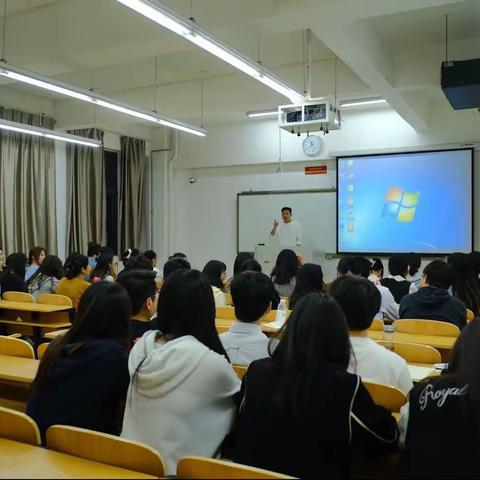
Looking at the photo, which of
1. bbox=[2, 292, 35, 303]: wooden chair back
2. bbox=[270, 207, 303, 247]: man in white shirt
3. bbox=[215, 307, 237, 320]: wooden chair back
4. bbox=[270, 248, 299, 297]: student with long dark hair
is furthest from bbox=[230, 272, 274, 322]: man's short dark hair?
bbox=[270, 207, 303, 247]: man in white shirt

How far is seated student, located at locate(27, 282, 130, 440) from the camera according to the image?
1955 millimetres

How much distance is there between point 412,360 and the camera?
115 inches

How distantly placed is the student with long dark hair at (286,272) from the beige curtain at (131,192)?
5.63m

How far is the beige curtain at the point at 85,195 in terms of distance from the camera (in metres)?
9.15

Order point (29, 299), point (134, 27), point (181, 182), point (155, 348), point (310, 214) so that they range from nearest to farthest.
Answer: point (155, 348)
point (134, 27)
point (29, 299)
point (310, 214)
point (181, 182)

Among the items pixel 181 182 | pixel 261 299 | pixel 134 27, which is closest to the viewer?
pixel 261 299

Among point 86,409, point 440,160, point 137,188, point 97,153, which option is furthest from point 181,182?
point 86,409

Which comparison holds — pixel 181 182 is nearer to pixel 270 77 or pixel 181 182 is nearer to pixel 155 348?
pixel 270 77

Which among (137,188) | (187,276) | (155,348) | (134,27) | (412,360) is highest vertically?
(134,27)

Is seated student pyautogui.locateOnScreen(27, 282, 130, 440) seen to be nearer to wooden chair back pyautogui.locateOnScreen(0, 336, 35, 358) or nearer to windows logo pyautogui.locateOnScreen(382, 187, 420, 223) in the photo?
wooden chair back pyautogui.locateOnScreen(0, 336, 35, 358)

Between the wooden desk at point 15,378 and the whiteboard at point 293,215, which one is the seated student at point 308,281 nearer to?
the wooden desk at point 15,378

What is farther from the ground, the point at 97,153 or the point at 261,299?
the point at 97,153

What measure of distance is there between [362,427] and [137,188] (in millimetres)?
9277

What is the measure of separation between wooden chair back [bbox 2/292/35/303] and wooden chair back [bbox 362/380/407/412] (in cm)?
420
